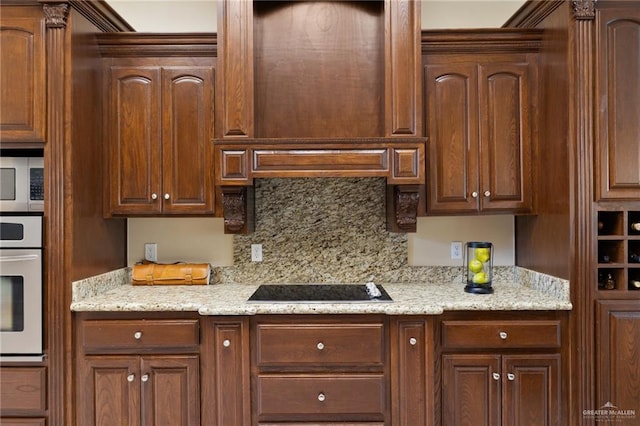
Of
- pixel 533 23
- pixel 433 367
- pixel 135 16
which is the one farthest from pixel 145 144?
pixel 533 23

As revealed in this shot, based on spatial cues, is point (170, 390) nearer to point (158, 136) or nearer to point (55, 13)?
point (158, 136)

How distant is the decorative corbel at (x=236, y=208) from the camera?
7.28 ft

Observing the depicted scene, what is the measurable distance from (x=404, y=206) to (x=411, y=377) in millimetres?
897

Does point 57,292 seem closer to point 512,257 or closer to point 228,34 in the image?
point 228,34

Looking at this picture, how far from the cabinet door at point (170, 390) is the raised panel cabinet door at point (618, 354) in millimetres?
2018

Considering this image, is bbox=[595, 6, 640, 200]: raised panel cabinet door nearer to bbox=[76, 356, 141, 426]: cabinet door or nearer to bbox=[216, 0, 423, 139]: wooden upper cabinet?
bbox=[216, 0, 423, 139]: wooden upper cabinet

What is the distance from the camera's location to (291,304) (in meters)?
1.97

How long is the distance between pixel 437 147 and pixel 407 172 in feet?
1.03

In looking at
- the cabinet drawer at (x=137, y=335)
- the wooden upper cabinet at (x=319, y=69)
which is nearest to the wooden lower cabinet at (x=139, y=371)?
the cabinet drawer at (x=137, y=335)

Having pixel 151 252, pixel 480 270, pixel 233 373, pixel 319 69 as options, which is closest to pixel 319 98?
pixel 319 69

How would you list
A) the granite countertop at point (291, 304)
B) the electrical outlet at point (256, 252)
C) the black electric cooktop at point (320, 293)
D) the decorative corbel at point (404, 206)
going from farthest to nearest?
the electrical outlet at point (256, 252) < the decorative corbel at point (404, 206) < the black electric cooktop at point (320, 293) < the granite countertop at point (291, 304)

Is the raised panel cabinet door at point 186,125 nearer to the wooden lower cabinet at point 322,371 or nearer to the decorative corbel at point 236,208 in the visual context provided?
the decorative corbel at point 236,208

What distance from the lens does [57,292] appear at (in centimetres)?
199

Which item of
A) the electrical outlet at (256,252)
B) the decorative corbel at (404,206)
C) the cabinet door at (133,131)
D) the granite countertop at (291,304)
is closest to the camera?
the granite countertop at (291,304)
